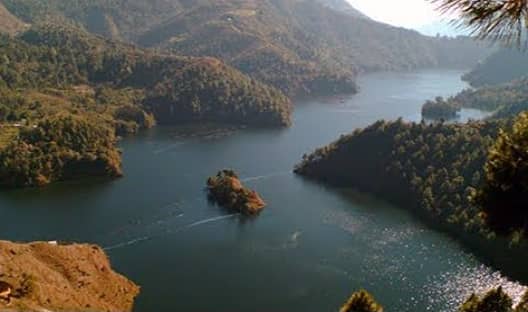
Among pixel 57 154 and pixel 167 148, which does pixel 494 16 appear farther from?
pixel 167 148

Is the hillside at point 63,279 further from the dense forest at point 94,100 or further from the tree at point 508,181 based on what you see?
the dense forest at point 94,100

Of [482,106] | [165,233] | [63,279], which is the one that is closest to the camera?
[63,279]

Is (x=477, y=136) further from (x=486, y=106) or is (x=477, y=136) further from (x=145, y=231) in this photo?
(x=486, y=106)

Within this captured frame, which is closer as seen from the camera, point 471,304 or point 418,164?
point 471,304

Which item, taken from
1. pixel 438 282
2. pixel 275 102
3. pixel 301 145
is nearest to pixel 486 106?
pixel 275 102

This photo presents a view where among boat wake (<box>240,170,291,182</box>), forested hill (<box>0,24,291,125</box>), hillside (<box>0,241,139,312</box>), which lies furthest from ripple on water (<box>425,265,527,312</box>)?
forested hill (<box>0,24,291,125</box>)

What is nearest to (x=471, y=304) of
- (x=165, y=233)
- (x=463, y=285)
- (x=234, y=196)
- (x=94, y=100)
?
(x=463, y=285)

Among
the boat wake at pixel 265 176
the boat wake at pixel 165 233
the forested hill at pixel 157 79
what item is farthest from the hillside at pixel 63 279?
the forested hill at pixel 157 79
